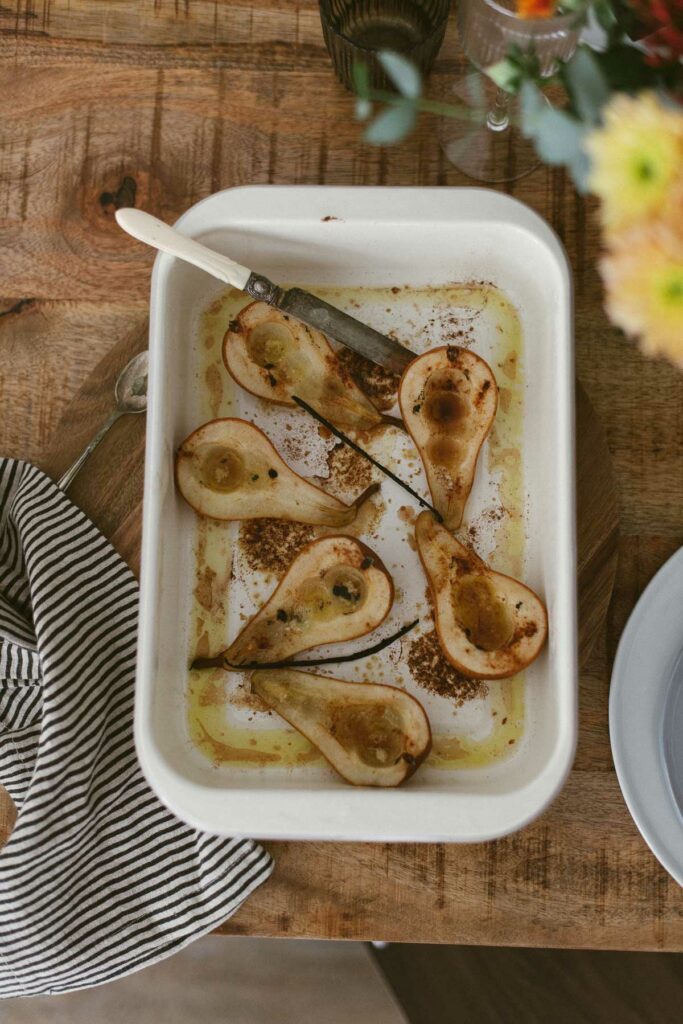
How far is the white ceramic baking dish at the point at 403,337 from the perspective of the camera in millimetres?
529

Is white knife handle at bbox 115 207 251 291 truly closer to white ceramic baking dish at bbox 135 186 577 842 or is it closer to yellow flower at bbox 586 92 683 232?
white ceramic baking dish at bbox 135 186 577 842

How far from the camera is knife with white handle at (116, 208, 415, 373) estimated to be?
58 cm

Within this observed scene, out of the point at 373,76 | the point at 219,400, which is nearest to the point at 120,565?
the point at 219,400

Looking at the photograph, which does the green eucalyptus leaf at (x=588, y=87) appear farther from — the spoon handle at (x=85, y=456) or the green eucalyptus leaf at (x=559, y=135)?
the spoon handle at (x=85, y=456)

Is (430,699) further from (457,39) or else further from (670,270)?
(457,39)

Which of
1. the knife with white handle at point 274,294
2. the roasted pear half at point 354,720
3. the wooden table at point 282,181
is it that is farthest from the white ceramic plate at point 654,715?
the knife with white handle at point 274,294

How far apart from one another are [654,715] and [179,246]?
0.45m

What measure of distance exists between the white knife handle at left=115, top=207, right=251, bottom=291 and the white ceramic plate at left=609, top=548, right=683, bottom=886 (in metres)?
0.35

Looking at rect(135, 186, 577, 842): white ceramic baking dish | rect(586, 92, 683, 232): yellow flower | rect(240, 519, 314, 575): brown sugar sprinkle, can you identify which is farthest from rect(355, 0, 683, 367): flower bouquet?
rect(240, 519, 314, 575): brown sugar sprinkle

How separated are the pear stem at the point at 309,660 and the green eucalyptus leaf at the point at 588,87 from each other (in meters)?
0.36

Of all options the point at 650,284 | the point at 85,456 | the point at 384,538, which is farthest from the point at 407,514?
the point at 650,284

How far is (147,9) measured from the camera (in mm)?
693

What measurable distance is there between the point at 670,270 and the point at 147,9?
574mm

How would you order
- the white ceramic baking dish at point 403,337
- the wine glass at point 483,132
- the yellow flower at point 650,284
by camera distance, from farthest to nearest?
the wine glass at point 483,132
the white ceramic baking dish at point 403,337
the yellow flower at point 650,284
